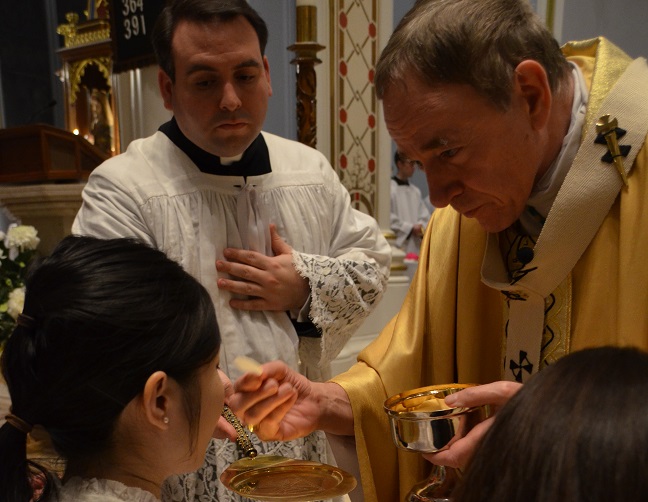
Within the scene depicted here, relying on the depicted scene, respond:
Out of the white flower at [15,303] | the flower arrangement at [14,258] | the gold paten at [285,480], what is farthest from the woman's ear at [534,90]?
the flower arrangement at [14,258]

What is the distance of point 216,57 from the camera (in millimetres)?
2359

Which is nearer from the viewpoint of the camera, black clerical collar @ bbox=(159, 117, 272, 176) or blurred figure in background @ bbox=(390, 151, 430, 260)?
black clerical collar @ bbox=(159, 117, 272, 176)

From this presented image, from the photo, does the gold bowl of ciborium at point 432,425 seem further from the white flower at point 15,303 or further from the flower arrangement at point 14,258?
the flower arrangement at point 14,258

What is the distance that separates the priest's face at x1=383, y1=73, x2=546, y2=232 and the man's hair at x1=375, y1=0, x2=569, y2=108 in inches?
1.1

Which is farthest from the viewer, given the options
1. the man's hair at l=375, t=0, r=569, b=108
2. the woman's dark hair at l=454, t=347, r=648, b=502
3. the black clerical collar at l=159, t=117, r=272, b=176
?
the black clerical collar at l=159, t=117, r=272, b=176

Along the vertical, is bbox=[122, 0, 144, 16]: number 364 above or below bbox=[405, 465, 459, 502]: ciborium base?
above

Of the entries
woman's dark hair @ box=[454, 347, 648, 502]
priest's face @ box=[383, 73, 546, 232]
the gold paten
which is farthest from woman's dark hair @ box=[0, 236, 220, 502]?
woman's dark hair @ box=[454, 347, 648, 502]

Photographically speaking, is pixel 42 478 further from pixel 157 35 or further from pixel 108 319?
pixel 157 35

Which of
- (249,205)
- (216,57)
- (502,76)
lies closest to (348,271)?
(249,205)

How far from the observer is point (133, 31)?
4.11 metres

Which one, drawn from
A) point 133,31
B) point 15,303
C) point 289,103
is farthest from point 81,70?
point 15,303

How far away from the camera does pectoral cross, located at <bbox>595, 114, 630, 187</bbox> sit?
1827 millimetres

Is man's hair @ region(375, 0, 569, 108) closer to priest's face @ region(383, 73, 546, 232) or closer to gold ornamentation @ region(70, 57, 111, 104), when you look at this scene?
priest's face @ region(383, 73, 546, 232)

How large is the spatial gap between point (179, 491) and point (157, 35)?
1.41m
